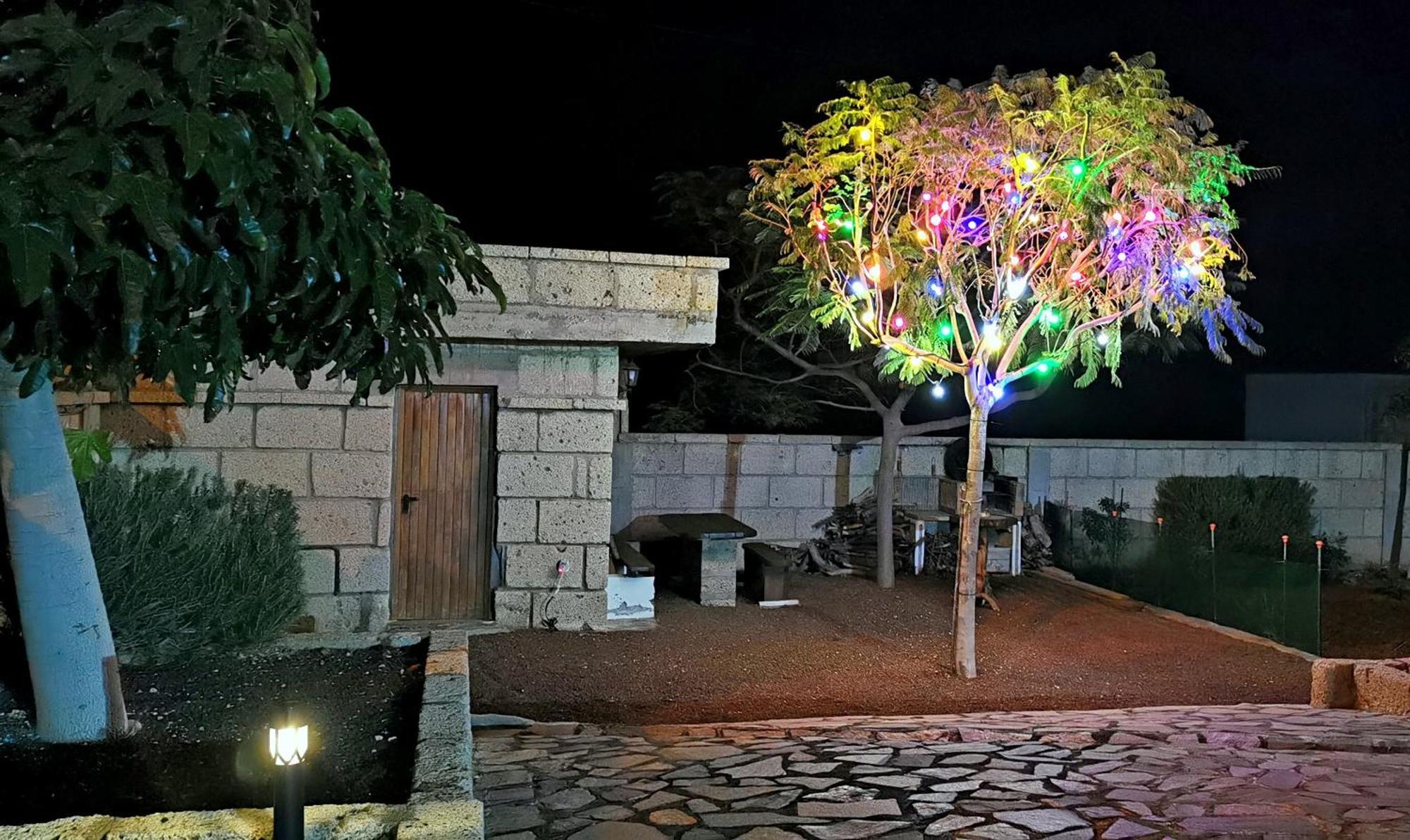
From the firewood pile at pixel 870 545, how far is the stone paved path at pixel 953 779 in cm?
653

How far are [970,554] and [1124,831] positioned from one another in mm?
4156

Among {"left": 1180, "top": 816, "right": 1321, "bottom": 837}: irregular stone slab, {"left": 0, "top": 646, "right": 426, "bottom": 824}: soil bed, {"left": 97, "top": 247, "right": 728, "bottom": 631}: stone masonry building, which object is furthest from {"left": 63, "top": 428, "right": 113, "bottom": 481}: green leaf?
{"left": 1180, "top": 816, "right": 1321, "bottom": 837}: irregular stone slab

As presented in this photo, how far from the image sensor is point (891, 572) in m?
12.1

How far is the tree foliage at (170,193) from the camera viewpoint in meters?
2.75

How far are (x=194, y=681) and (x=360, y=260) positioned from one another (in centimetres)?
307

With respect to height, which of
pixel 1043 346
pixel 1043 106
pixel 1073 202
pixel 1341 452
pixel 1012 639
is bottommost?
pixel 1012 639

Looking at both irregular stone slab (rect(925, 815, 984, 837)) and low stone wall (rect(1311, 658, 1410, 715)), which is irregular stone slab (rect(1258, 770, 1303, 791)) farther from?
low stone wall (rect(1311, 658, 1410, 715))

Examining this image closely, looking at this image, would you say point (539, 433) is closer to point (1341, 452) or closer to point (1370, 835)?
point (1370, 835)

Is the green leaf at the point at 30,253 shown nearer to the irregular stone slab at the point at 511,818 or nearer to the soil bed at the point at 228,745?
the soil bed at the point at 228,745

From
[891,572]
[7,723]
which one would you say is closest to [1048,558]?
[891,572]

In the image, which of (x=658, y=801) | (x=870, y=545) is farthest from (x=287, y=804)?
(x=870, y=545)

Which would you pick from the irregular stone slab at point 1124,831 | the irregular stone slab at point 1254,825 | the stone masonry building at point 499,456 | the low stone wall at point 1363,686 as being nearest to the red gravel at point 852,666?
the low stone wall at point 1363,686

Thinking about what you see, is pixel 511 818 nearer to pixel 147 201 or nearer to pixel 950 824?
pixel 950 824

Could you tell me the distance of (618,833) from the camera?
4.28 meters
